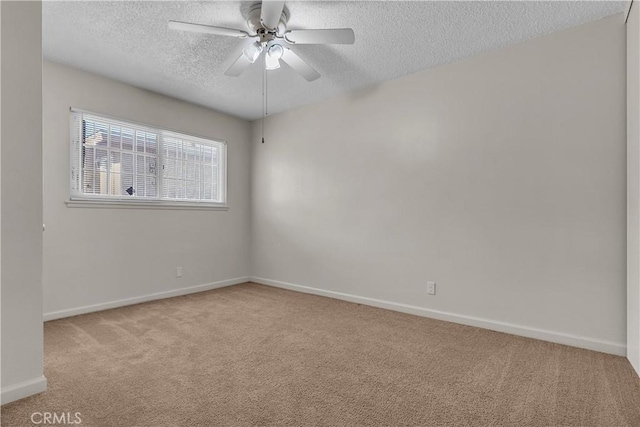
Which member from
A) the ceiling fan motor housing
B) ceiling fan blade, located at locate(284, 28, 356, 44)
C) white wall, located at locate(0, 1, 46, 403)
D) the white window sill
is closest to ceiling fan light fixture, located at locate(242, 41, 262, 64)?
the ceiling fan motor housing

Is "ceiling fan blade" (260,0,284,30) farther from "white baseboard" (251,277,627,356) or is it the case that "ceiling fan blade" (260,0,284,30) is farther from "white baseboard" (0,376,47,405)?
"white baseboard" (251,277,627,356)

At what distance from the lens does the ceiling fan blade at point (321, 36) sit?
213 cm

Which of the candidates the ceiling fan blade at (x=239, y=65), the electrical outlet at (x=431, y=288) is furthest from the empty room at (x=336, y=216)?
the ceiling fan blade at (x=239, y=65)

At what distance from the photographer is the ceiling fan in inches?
80.7

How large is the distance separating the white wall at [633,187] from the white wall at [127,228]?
4161mm

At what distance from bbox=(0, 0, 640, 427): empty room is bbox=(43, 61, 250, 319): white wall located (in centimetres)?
2

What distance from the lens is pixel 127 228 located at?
3562 mm

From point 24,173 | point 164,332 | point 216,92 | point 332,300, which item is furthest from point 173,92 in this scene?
point 332,300

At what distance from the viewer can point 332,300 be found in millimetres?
3816

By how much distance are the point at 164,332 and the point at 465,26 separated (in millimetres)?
3431

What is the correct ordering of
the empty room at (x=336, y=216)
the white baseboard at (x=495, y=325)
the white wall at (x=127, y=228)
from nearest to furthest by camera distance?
the empty room at (x=336, y=216)
the white baseboard at (x=495, y=325)
the white wall at (x=127, y=228)

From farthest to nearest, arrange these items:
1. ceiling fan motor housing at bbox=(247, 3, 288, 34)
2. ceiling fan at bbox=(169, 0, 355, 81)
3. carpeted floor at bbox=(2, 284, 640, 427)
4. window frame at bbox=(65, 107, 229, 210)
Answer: window frame at bbox=(65, 107, 229, 210) < ceiling fan motor housing at bbox=(247, 3, 288, 34) < ceiling fan at bbox=(169, 0, 355, 81) < carpeted floor at bbox=(2, 284, 640, 427)

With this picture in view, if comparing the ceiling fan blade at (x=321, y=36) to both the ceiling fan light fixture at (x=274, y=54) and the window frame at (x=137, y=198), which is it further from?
the window frame at (x=137, y=198)

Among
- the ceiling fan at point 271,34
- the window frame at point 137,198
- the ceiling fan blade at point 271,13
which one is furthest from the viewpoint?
the window frame at point 137,198
